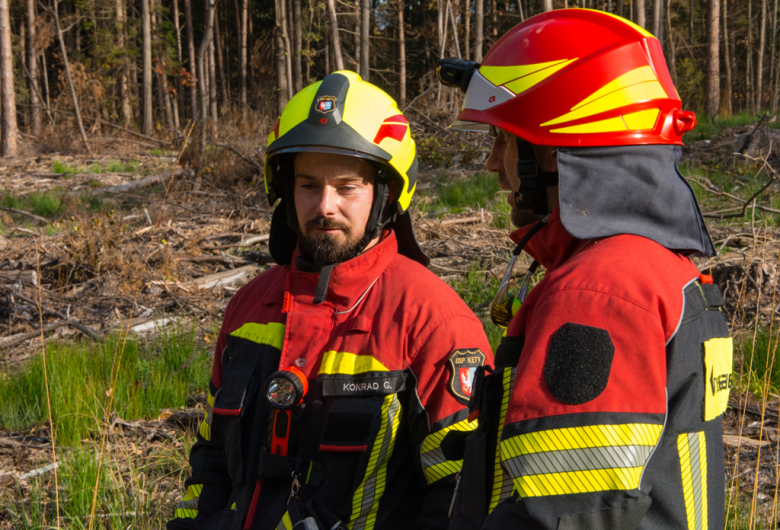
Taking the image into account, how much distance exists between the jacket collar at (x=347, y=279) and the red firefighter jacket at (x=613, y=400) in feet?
3.14

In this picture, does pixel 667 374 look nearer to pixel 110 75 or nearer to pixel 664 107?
pixel 664 107

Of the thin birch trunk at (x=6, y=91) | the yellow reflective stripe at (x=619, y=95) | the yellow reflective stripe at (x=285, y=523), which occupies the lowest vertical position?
the yellow reflective stripe at (x=285, y=523)

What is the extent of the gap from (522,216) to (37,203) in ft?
37.5

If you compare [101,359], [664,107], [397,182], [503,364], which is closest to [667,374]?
[503,364]

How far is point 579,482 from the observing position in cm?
109

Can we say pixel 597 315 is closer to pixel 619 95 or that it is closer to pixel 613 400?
pixel 613 400

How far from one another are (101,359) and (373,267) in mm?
2903

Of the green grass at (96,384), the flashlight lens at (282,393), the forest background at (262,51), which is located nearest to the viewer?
the flashlight lens at (282,393)

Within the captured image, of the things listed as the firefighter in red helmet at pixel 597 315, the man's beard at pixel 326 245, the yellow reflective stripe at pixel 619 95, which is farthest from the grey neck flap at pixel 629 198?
the man's beard at pixel 326 245

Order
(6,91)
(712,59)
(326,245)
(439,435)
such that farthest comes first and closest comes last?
(6,91)
(712,59)
(326,245)
(439,435)

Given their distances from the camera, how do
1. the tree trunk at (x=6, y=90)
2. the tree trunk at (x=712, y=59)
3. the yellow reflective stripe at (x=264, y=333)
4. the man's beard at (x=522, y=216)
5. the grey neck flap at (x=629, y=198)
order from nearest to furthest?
the grey neck flap at (x=629, y=198), the man's beard at (x=522, y=216), the yellow reflective stripe at (x=264, y=333), the tree trunk at (x=712, y=59), the tree trunk at (x=6, y=90)

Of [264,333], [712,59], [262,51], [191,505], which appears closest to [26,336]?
[191,505]

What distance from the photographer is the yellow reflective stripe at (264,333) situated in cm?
216

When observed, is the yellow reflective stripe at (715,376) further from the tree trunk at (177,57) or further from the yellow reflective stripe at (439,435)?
the tree trunk at (177,57)
